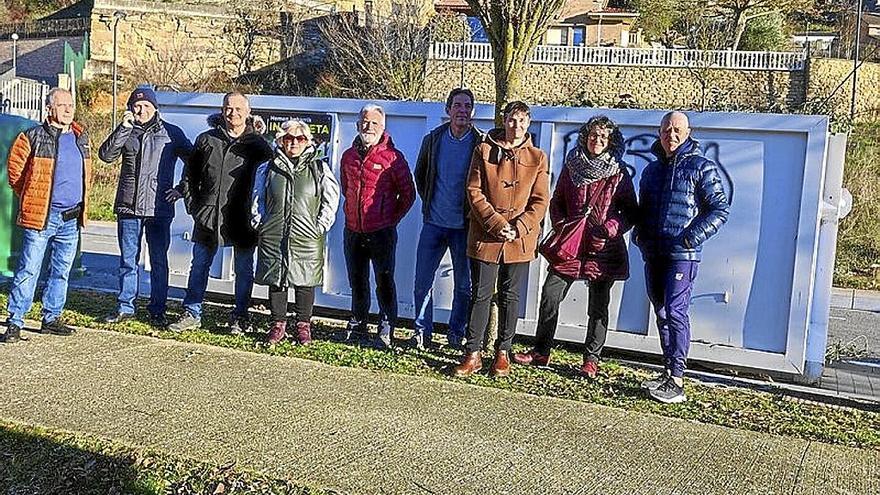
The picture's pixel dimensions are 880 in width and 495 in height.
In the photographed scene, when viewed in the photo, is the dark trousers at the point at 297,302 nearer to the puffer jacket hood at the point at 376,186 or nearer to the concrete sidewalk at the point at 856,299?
the puffer jacket hood at the point at 376,186

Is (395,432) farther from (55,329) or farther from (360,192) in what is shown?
(55,329)

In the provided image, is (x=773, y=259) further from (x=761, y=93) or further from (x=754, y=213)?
(x=761, y=93)

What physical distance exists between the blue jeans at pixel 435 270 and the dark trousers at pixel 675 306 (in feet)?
4.63

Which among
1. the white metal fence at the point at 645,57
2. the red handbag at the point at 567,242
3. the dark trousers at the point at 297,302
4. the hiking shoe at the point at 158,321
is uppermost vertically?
the white metal fence at the point at 645,57

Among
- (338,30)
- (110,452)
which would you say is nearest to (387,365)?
(110,452)

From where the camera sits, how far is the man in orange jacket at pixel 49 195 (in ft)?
20.7

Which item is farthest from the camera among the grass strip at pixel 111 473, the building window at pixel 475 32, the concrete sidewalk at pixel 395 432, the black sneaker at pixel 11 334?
the building window at pixel 475 32

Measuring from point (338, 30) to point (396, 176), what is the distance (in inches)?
1039

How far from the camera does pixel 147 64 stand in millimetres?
33594

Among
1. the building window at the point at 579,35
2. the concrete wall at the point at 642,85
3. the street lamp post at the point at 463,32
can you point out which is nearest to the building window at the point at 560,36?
the building window at the point at 579,35

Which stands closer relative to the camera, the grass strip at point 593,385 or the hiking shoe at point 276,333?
the grass strip at point 593,385

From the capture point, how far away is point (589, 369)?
6.09m

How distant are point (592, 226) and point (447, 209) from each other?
3.53ft

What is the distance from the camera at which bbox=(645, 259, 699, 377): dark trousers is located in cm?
569
